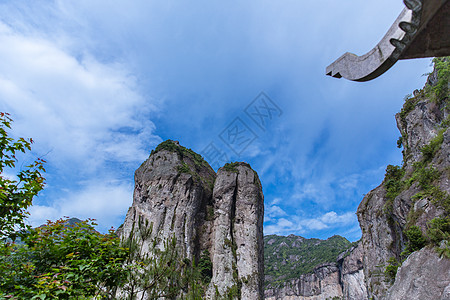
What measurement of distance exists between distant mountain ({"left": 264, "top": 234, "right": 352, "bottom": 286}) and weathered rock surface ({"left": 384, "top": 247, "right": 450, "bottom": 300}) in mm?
73628

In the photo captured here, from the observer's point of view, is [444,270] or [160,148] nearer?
[444,270]

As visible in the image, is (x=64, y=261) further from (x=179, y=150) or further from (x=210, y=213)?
(x=179, y=150)

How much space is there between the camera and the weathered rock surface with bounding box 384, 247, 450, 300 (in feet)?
27.0

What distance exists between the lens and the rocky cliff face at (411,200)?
11906 millimetres

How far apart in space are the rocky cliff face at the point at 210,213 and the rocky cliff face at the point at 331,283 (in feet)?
124

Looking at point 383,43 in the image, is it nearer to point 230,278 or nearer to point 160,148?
point 230,278

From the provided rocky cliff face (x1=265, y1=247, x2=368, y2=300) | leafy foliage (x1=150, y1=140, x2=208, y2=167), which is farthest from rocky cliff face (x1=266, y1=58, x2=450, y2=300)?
rocky cliff face (x1=265, y1=247, x2=368, y2=300)

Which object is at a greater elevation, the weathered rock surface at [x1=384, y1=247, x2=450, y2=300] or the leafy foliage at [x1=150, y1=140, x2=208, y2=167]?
the leafy foliage at [x1=150, y1=140, x2=208, y2=167]

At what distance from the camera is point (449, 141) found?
13750mm

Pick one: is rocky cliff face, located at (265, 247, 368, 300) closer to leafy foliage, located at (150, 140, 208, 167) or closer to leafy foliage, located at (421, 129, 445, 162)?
leafy foliage, located at (150, 140, 208, 167)

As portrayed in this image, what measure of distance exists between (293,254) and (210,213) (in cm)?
7940

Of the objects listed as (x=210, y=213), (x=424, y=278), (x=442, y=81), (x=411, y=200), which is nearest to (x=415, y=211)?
(x=411, y=200)

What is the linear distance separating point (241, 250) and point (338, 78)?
3217 cm

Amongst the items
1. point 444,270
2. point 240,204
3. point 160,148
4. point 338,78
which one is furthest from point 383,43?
point 160,148
